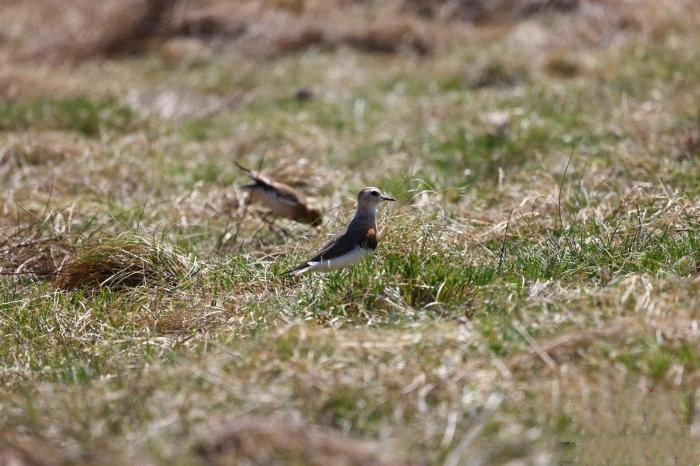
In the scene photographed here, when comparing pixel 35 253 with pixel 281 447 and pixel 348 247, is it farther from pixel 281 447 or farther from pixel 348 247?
pixel 281 447

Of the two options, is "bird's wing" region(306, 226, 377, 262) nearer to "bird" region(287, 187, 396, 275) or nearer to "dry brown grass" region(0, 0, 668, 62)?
"bird" region(287, 187, 396, 275)

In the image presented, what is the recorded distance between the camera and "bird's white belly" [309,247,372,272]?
481 centimetres

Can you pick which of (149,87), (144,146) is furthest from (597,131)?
(149,87)

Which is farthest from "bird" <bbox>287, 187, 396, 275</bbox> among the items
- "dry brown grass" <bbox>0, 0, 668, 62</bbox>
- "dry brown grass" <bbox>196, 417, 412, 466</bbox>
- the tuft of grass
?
"dry brown grass" <bbox>0, 0, 668, 62</bbox>

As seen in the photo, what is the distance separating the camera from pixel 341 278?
451 cm

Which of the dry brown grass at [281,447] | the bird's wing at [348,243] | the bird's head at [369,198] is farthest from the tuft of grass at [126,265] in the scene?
the dry brown grass at [281,447]

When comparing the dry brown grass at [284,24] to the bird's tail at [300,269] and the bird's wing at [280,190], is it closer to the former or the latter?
the bird's wing at [280,190]

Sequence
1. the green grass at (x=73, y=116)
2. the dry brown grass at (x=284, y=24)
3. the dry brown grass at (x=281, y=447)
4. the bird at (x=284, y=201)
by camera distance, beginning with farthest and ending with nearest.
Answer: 1. the dry brown grass at (x=284, y=24)
2. the green grass at (x=73, y=116)
3. the bird at (x=284, y=201)
4. the dry brown grass at (x=281, y=447)

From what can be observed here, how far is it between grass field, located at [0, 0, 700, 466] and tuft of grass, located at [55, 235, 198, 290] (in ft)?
0.05

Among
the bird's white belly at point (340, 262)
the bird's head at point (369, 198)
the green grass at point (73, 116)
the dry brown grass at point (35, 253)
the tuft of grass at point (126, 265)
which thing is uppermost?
the bird's head at point (369, 198)

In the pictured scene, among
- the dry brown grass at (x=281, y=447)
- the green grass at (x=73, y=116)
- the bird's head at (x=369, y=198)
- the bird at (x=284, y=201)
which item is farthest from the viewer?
the green grass at (x=73, y=116)

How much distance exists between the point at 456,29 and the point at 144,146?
507 centimetres

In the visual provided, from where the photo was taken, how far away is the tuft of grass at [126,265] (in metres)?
5.17

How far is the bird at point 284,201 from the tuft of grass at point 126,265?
3.68ft
